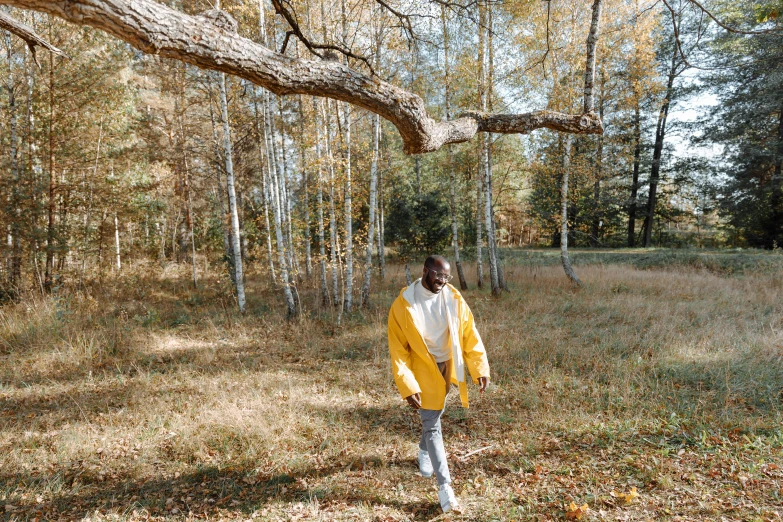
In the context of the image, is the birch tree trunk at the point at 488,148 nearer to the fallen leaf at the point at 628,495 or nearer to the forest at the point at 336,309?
the forest at the point at 336,309

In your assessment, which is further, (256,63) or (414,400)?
(414,400)

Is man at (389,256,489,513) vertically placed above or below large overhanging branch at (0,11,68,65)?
below

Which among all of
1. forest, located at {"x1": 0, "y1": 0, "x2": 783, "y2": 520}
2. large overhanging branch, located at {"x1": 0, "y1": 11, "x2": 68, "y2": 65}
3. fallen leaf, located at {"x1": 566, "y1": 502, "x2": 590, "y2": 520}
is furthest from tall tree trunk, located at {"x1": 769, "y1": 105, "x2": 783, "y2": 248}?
large overhanging branch, located at {"x1": 0, "y1": 11, "x2": 68, "y2": 65}

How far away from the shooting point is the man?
9.18 ft

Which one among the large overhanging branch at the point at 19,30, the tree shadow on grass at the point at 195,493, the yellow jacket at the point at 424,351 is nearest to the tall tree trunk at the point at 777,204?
the yellow jacket at the point at 424,351

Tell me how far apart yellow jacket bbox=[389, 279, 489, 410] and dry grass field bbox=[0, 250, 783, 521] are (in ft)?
3.58

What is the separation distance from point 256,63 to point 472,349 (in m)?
2.54

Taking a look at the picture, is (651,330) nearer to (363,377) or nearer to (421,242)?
(363,377)

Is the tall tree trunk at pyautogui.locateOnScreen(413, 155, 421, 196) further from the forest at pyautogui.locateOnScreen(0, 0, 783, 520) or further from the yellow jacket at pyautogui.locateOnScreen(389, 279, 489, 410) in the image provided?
the yellow jacket at pyautogui.locateOnScreen(389, 279, 489, 410)

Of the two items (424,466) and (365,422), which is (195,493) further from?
(424,466)

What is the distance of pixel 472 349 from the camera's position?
3057 millimetres

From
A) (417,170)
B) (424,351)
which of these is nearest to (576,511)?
(424,351)

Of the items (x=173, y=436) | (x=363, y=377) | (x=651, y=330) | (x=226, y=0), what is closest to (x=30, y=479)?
(x=173, y=436)

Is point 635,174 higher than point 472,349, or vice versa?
point 635,174
